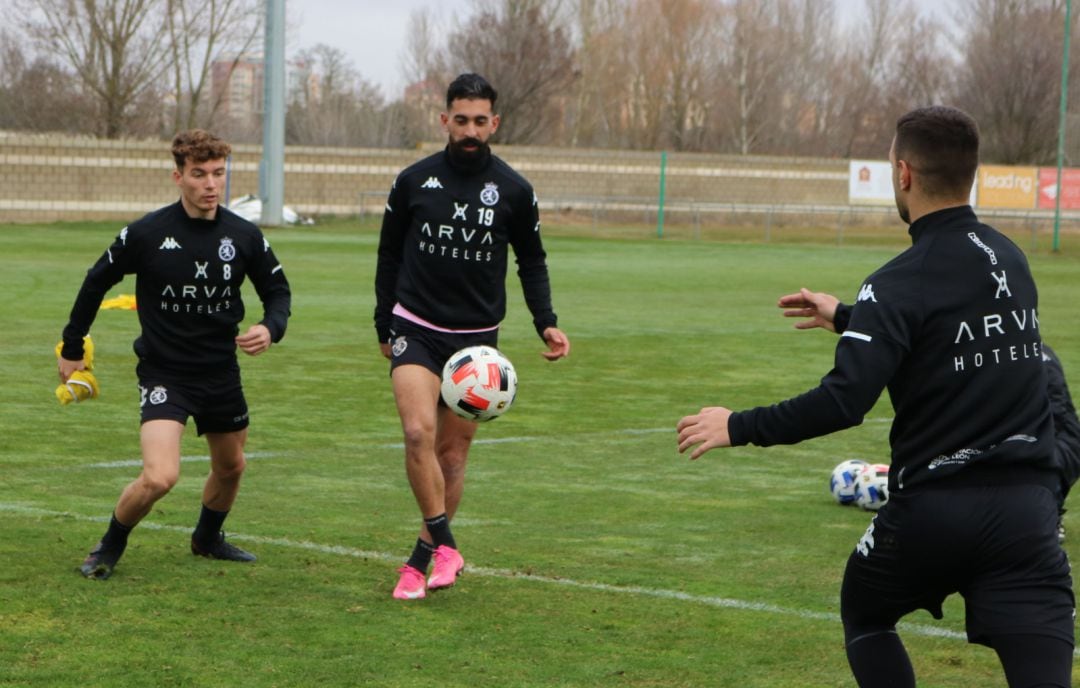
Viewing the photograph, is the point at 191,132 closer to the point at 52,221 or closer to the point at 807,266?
the point at 807,266

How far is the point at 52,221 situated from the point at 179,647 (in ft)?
147

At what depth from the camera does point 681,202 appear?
6184 centimetres

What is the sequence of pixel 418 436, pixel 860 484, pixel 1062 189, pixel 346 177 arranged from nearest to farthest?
pixel 418 436, pixel 860 484, pixel 1062 189, pixel 346 177

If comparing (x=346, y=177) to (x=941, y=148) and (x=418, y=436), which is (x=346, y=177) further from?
(x=941, y=148)

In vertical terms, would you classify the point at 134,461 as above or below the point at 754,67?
below

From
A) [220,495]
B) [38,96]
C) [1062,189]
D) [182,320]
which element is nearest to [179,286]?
[182,320]

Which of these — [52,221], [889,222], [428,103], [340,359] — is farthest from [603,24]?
[340,359]

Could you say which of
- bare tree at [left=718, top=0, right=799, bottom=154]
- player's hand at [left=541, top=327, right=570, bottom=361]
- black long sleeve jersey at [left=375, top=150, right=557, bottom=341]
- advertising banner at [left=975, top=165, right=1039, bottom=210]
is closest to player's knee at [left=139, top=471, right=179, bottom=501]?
black long sleeve jersey at [left=375, top=150, right=557, bottom=341]

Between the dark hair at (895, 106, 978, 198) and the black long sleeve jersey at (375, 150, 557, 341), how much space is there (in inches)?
127

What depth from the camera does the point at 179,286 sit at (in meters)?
7.26

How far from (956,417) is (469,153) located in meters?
3.56

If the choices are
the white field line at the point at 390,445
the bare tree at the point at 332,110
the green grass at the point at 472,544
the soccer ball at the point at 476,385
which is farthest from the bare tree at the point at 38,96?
the soccer ball at the point at 476,385

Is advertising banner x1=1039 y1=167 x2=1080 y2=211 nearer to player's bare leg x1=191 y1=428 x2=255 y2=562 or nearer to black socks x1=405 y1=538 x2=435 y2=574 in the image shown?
player's bare leg x1=191 y1=428 x2=255 y2=562

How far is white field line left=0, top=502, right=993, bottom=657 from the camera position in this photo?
268 inches
